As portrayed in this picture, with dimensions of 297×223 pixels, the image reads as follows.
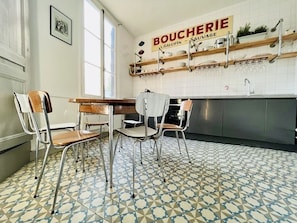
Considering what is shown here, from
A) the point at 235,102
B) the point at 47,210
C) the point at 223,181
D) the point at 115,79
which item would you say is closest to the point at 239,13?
the point at 235,102

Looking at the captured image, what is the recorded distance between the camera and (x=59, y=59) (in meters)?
2.21

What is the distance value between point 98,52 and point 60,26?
0.98 metres

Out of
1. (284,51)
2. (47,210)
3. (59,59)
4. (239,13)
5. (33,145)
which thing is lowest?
(47,210)

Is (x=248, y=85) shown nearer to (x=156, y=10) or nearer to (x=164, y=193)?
(x=156, y=10)

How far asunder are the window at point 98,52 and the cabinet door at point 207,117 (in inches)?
80.0

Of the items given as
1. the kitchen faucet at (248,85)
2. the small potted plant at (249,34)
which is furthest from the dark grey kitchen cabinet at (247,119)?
the small potted plant at (249,34)

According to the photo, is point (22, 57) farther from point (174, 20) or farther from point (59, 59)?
point (174, 20)

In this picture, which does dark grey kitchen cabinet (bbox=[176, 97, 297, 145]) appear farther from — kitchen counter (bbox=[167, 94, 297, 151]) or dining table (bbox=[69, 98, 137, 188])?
dining table (bbox=[69, 98, 137, 188])

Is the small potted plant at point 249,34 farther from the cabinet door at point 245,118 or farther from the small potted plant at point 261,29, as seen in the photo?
the cabinet door at point 245,118

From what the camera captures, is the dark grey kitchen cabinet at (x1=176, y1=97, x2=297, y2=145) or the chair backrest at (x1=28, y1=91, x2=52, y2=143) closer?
the chair backrest at (x1=28, y1=91, x2=52, y2=143)

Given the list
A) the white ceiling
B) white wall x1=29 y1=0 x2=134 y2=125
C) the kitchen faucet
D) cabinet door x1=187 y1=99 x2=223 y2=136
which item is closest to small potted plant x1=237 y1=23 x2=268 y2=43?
the white ceiling

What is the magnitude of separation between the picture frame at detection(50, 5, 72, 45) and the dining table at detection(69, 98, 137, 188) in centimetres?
149

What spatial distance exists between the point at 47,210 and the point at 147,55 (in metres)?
3.90

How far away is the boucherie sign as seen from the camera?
3.14 m
